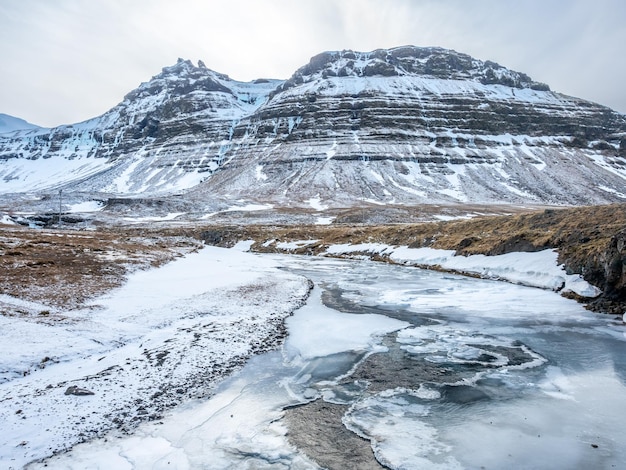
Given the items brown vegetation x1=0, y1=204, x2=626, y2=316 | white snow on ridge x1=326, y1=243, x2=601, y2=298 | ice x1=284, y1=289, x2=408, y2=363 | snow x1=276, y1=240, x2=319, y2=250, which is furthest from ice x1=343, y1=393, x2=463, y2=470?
snow x1=276, y1=240, x2=319, y2=250

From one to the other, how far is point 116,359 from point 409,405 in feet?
24.6

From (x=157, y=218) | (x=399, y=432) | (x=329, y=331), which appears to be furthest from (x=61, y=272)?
(x=157, y=218)

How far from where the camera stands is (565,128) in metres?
194

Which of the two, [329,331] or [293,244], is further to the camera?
[293,244]

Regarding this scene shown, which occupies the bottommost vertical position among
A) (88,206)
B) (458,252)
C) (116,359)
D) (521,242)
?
(88,206)

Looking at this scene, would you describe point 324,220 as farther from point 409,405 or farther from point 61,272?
point 409,405

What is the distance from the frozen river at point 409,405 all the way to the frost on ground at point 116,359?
0.65 m

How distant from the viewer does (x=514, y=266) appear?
25484 millimetres

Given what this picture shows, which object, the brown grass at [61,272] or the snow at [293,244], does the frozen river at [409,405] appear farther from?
the snow at [293,244]

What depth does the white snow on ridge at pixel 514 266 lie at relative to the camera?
20.4 meters

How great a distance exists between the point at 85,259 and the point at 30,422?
1972 cm

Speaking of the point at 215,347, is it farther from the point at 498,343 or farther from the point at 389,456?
the point at 498,343

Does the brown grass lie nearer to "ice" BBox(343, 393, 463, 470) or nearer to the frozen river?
the frozen river

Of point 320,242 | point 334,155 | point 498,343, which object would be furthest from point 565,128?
point 498,343
